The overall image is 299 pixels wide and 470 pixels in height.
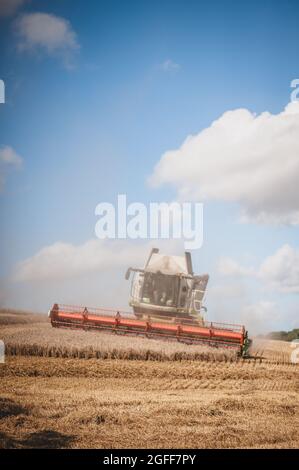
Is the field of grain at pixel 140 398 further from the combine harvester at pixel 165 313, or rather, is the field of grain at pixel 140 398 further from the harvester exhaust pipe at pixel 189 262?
the harvester exhaust pipe at pixel 189 262

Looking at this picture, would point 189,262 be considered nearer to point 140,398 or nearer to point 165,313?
point 165,313

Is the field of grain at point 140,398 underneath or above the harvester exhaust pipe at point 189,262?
underneath

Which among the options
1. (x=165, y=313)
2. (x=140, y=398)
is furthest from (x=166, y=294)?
(x=140, y=398)

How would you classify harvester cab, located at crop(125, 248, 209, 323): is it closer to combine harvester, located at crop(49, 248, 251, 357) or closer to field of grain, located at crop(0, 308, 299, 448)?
combine harvester, located at crop(49, 248, 251, 357)

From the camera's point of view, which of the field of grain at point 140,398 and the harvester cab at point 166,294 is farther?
the harvester cab at point 166,294

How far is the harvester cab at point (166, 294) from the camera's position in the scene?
1744 centimetres

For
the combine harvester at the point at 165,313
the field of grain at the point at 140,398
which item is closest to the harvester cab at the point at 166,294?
the combine harvester at the point at 165,313

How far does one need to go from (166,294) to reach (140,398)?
29.5 ft

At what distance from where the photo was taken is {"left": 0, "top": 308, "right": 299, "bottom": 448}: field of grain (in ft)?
20.4

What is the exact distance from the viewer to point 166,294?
1748 centimetres

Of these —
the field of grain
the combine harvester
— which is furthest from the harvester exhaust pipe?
the field of grain

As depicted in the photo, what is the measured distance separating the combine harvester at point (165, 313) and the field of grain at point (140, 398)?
0.95 metres

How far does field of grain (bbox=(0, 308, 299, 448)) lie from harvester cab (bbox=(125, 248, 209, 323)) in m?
3.07
